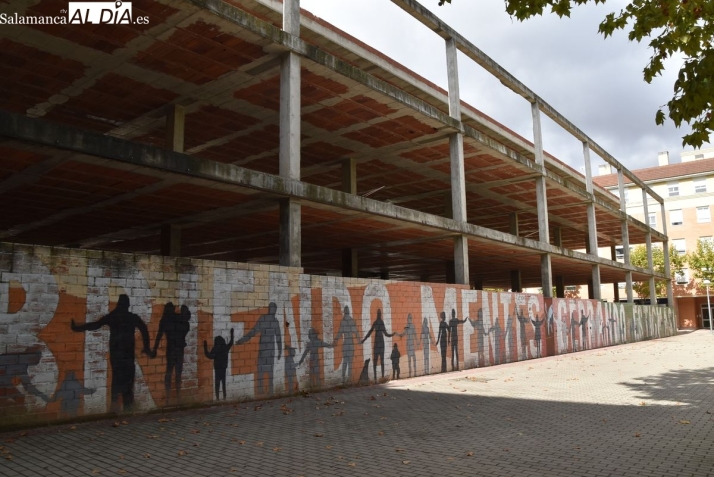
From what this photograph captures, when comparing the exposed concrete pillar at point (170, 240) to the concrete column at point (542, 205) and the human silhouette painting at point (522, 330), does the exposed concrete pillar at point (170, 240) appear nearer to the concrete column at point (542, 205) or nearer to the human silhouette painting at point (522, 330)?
the human silhouette painting at point (522, 330)

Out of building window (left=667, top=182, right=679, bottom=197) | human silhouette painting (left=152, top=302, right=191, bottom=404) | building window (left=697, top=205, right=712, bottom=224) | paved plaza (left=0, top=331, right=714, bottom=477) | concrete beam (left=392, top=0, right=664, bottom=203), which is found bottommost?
paved plaza (left=0, top=331, right=714, bottom=477)

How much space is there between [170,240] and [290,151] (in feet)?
22.5

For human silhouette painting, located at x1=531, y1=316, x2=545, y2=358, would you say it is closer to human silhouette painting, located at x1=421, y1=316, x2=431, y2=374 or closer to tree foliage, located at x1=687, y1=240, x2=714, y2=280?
human silhouette painting, located at x1=421, y1=316, x2=431, y2=374

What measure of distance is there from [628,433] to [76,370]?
26.4ft

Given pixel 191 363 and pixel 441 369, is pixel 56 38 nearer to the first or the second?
pixel 191 363

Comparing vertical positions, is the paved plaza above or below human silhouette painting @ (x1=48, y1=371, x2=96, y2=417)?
below

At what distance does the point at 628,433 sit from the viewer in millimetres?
7426

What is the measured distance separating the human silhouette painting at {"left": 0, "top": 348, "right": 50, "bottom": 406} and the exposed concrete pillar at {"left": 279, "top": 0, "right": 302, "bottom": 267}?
527 cm

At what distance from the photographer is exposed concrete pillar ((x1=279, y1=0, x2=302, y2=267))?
11719 mm

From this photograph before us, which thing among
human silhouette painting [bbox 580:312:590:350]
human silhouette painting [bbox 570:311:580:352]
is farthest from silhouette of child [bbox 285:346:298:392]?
human silhouette painting [bbox 580:312:590:350]

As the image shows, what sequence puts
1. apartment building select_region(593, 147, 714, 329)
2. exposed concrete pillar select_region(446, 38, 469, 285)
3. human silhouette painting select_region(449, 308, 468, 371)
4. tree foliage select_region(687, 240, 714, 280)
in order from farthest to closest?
apartment building select_region(593, 147, 714, 329) < tree foliage select_region(687, 240, 714, 280) < exposed concrete pillar select_region(446, 38, 469, 285) < human silhouette painting select_region(449, 308, 468, 371)

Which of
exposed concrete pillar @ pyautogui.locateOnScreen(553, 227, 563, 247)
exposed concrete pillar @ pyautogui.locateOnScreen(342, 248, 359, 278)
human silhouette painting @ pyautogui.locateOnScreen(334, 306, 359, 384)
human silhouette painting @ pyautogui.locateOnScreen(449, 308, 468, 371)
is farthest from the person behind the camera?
exposed concrete pillar @ pyautogui.locateOnScreen(553, 227, 563, 247)

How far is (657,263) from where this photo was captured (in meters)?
50.1

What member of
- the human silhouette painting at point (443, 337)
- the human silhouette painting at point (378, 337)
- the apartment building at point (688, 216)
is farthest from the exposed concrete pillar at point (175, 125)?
the apartment building at point (688, 216)
